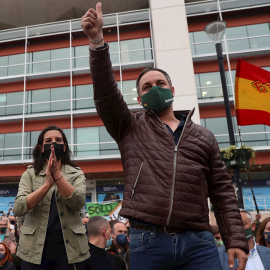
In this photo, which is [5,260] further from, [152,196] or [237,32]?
[237,32]

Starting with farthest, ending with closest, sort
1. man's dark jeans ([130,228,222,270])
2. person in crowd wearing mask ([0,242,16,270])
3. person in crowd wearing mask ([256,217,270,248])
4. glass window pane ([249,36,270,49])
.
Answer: glass window pane ([249,36,270,49]) → person in crowd wearing mask ([256,217,270,248]) → person in crowd wearing mask ([0,242,16,270]) → man's dark jeans ([130,228,222,270])

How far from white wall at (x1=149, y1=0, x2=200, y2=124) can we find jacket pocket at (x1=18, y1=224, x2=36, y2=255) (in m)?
15.1

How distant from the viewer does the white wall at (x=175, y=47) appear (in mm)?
17297

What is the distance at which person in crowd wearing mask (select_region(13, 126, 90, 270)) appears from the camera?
247cm

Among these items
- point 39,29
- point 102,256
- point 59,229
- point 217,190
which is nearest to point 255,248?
point 102,256

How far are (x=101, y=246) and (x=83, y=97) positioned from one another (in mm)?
16372

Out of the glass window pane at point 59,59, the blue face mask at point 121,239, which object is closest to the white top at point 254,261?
the blue face mask at point 121,239

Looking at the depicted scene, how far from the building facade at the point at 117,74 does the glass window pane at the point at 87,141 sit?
61 mm

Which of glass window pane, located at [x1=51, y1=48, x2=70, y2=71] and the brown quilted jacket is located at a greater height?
glass window pane, located at [x1=51, y1=48, x2=70, y2=71]

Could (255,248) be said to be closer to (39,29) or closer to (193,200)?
(193,200)

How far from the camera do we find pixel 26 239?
2.49 metres

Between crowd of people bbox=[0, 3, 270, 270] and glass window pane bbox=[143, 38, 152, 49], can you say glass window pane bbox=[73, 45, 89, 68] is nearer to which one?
glass window pane bbox=[143, 38, 152, 49]

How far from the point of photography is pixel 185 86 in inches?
683

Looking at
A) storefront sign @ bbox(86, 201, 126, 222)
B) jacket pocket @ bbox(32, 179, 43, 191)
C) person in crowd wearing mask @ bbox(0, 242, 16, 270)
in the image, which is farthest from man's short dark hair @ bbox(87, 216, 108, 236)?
storefront sign @ bbox(86, 201, 126, 222)
